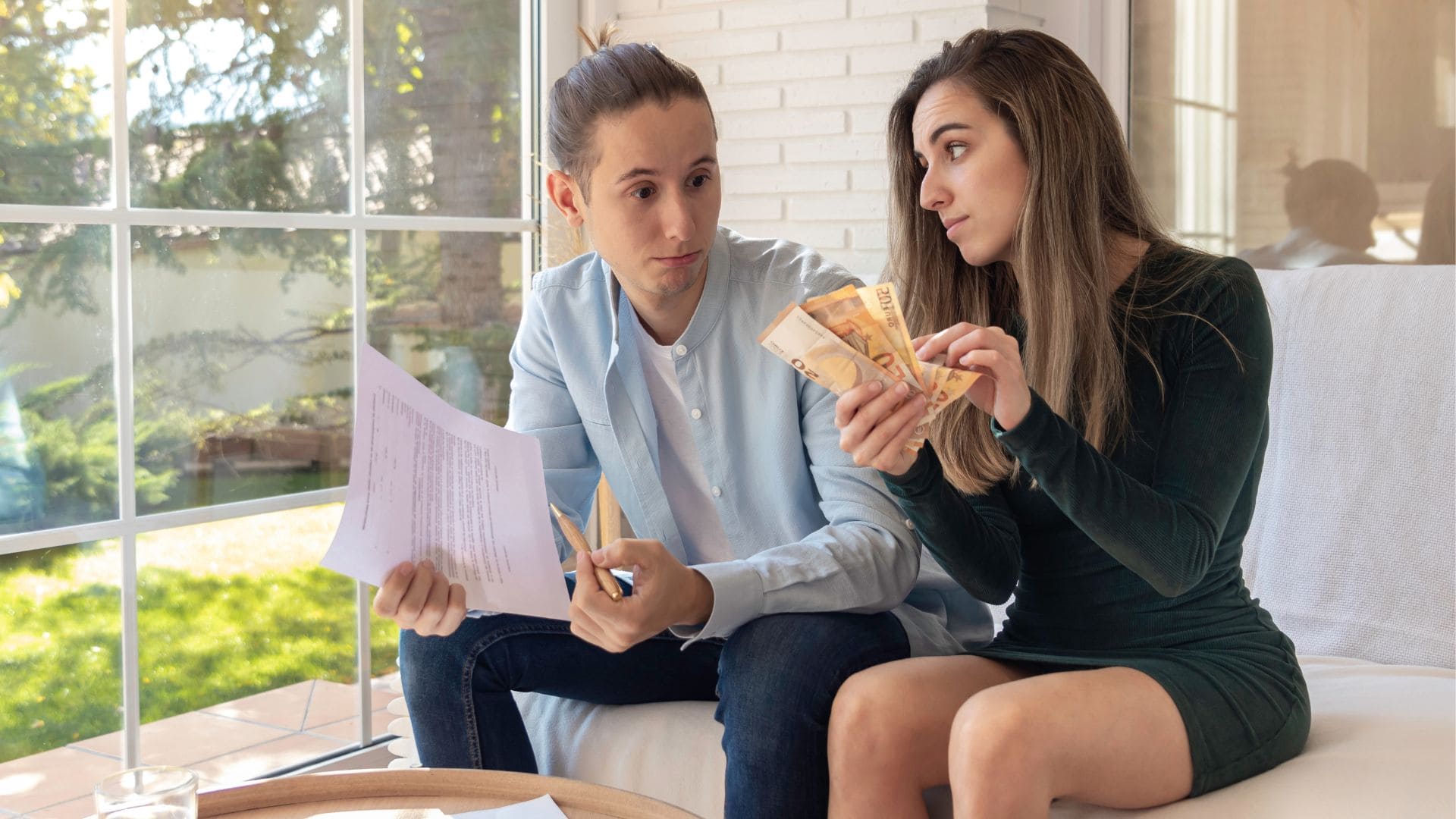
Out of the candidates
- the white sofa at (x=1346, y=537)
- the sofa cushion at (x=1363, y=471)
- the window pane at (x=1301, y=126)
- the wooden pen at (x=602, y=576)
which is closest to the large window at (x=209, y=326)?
the white sofa at (x=1346, y=537)

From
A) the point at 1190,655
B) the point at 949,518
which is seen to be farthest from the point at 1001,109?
the point at 1190,655

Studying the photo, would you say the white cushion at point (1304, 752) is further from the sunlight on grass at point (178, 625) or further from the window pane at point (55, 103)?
the window pane at point (55, 103)

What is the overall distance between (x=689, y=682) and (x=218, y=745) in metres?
1.17

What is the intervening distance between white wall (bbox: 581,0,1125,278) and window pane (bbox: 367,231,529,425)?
608 millimetres

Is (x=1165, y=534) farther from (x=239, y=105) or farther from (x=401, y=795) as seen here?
(x=239, y=105)

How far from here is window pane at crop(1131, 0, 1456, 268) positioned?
2.49m

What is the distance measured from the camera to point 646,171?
1.71 meters

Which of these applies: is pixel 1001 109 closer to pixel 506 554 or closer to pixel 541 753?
pixel 506 554

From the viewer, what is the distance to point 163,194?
2.30m

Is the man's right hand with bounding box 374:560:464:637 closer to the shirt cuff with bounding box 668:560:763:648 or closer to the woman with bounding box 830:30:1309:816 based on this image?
the shirt cuff with bounding box 668:560:763:648

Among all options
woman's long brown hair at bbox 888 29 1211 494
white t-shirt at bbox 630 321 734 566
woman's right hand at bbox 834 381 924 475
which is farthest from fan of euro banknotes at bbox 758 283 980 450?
white t-shirt at bbox 630 321 734 566

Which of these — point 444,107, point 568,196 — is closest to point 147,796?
point 568,196

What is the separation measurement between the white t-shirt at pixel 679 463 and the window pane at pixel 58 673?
1.04 meters

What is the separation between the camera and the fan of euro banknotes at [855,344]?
1269 millimetres
